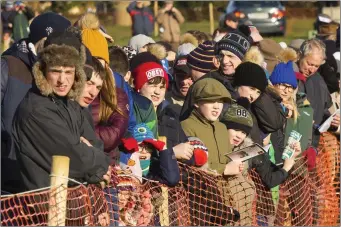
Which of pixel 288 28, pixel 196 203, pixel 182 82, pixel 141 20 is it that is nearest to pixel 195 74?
pixel 182 82

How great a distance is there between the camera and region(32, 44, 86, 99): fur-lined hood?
7.59 m

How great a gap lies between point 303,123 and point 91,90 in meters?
4.09

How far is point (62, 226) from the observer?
23.5 feet

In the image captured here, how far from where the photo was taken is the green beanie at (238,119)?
9828 millimetres

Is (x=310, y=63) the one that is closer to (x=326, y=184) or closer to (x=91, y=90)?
(x=326, y=184)

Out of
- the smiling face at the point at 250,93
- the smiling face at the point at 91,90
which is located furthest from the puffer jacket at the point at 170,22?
the smiling face at the point at 91,90

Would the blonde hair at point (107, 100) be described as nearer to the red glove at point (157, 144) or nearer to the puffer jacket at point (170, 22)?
the red glove at point (157, 144)

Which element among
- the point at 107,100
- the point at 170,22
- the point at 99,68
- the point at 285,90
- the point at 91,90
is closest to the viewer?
the point at 91,90

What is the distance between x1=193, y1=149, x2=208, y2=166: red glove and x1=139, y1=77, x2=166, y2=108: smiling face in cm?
66

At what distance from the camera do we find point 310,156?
11609 millimetres

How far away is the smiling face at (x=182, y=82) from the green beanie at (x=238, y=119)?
1.18 m

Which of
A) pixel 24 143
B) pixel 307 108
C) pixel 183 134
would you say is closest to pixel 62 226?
pixel 24 143

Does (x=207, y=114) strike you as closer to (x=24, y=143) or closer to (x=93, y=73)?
(x=93, y=73)

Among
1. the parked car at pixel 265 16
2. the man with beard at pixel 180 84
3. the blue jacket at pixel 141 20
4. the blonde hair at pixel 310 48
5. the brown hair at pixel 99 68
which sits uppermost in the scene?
the parked car at pixel 265 16
